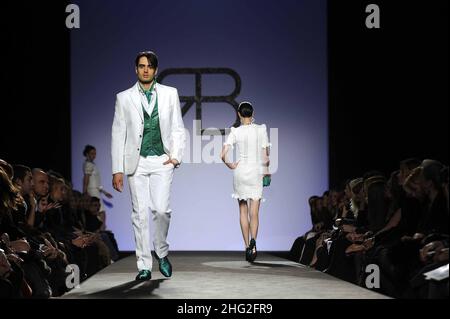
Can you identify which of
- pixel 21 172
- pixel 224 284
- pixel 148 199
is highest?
pixel 21 172

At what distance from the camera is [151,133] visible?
14.6ft

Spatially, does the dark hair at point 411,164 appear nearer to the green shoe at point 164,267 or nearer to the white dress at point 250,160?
the green shoe at point 164,267

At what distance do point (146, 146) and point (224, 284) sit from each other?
2.97ft

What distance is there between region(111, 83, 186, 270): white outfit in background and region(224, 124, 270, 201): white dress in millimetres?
1961

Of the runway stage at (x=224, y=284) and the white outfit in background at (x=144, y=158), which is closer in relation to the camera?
the runway stage at (x=224, y=284)

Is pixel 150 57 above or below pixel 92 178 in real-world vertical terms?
above

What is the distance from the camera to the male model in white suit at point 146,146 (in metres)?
4.40

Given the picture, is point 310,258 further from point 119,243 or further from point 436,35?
point 119,243

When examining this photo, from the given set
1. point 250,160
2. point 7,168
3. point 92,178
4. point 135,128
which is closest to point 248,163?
point 250,160

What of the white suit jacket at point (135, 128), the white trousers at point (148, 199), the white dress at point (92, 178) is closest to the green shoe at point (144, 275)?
the white trousers at point (148, 199)

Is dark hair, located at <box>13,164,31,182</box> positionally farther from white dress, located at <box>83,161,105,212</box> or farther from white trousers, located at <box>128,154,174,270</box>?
white dress, located at <box>83,161,105,212</box>

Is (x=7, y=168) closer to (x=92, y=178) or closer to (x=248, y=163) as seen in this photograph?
(x=248, y=163)

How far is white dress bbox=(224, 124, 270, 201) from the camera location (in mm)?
6395

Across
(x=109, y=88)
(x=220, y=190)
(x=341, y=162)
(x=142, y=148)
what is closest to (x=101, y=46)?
(x=109, y=88)
